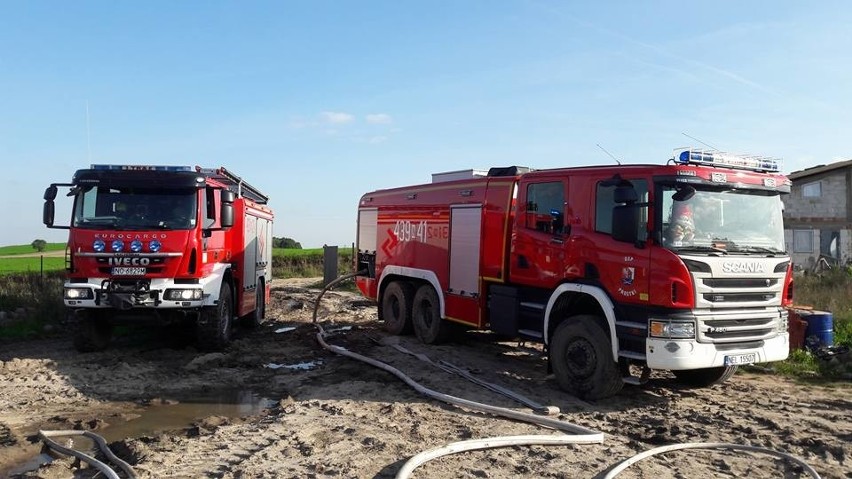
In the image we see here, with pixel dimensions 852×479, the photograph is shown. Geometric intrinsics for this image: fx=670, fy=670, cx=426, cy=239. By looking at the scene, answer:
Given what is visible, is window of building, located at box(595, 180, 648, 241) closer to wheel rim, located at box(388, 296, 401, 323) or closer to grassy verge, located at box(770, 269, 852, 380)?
grassy verge, located at box(770, 269, 852, 380)

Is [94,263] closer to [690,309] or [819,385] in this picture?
[690,309]

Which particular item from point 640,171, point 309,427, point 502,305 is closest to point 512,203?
point 502,305

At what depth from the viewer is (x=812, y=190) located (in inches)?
1089

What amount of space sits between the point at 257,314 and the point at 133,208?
4.69m

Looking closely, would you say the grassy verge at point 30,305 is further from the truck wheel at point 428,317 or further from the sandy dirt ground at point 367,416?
the truck wheel at point 428,317

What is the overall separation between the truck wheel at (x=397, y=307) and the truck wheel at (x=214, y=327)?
3.13 m

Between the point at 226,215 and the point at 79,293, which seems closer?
the point at 79,293

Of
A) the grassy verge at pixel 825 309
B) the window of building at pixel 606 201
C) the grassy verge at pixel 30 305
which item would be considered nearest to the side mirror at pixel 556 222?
the window of building at pixel 606 201

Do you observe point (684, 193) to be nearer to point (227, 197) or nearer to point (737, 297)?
point (737, 297)

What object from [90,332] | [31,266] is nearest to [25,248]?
[31,266]

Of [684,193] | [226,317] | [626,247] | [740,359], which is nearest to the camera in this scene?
[684,193]

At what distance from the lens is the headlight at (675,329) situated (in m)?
7.04

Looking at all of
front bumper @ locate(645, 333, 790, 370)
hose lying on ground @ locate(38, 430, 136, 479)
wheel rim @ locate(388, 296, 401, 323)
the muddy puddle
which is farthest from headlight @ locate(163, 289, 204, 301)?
front bumper @ locate(645, 333, 790, 370)

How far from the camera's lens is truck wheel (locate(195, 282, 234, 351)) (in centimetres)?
1036
